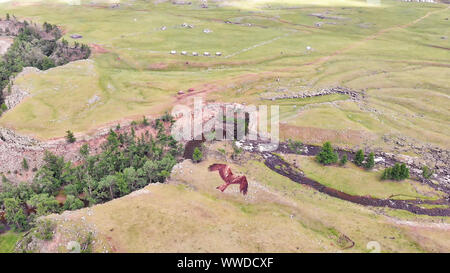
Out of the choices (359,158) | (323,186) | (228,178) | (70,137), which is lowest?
(323,186)

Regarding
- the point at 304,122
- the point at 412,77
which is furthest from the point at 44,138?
the point at 412,77

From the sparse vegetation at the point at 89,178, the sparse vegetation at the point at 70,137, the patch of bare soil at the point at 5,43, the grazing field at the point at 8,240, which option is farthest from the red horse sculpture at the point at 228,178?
the patch of bare soil at the point at 5,43

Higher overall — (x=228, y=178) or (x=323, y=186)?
(x=228, y=178)

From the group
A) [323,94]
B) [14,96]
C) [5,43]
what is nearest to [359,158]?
[323,94]

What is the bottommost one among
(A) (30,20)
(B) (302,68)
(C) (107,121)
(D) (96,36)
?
(C) (107,121)

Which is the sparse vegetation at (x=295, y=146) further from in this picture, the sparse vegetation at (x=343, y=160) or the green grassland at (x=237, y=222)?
the green grassland at (x=237, y=222)

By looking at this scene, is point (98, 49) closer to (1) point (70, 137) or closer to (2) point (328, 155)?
(1) point (70, 137)

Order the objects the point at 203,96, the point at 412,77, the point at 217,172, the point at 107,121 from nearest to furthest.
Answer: the point at 217,172 < the point at 107,121 < the point at 203,96 < the point at 412,77

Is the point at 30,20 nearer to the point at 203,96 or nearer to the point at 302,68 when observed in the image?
the point at 203,96
